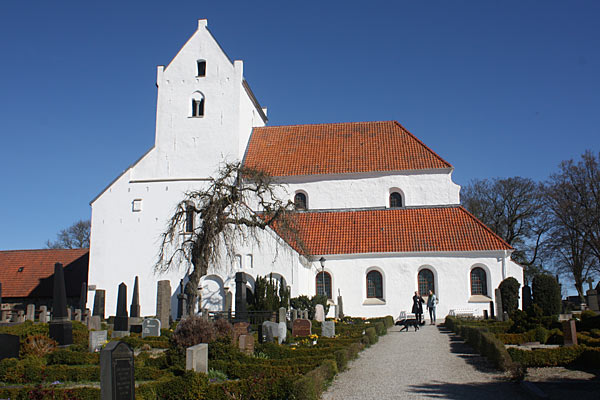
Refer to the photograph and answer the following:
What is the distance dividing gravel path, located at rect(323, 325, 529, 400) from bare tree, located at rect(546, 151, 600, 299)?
22934 mm

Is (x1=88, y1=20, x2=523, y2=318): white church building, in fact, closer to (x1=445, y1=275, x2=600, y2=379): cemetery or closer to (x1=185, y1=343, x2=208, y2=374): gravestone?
(x1=445, y1=275, x2=600, y2=379): cemetery

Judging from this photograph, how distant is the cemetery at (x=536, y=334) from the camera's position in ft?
35.4

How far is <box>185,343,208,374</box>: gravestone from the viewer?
31.1 ft

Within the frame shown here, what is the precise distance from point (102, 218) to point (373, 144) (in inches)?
586

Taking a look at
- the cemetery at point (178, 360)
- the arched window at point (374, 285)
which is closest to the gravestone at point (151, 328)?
the cemetery at point (178, 360)

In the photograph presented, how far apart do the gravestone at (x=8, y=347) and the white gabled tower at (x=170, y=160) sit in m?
14.7

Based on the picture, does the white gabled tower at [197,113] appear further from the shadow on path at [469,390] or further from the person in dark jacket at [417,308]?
the shadow on path at [469,390]

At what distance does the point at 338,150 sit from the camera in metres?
30.7

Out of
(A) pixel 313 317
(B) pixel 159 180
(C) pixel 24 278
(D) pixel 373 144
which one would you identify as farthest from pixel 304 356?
(C) pixel 24 278

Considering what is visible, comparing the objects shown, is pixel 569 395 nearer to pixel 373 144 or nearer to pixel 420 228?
pixel 420 228

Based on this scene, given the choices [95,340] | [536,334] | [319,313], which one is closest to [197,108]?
[319,313]

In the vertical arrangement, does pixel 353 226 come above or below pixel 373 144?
below

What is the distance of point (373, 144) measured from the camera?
101 feet

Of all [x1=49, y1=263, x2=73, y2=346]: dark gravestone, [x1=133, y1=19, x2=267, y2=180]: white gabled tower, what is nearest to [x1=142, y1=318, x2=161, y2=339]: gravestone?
[x1=49, y1=263, x2=73, y2=346]: dark gravestone
